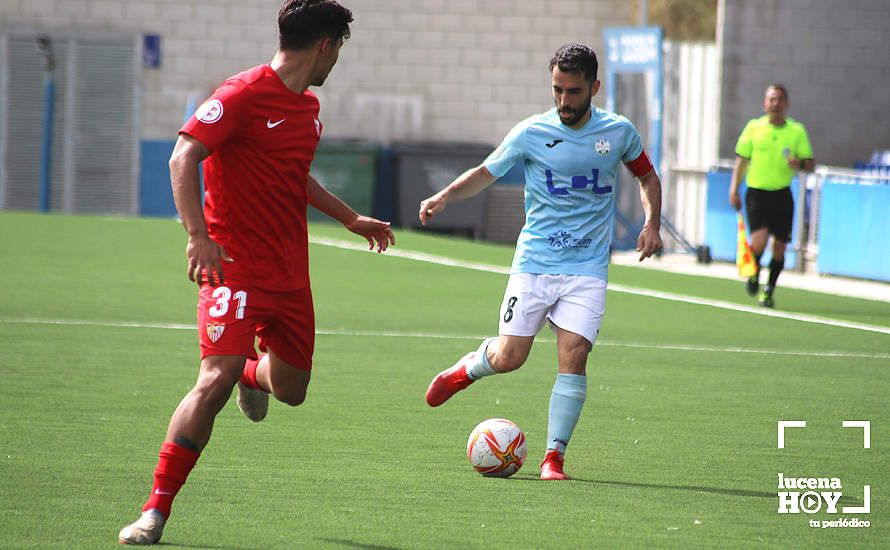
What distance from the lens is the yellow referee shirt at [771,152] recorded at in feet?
54.4

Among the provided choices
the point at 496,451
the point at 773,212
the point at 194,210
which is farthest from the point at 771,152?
the point at 194,210

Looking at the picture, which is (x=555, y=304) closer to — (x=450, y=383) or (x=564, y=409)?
(x=564, y=409)

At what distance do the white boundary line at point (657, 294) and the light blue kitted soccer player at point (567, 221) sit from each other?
7420 mm

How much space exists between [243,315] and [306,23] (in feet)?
3.90

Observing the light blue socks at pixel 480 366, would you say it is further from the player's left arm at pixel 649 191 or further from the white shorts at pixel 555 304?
the player's left arm at pixel 649 191

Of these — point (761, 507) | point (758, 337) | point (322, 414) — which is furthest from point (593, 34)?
point (761, 507)

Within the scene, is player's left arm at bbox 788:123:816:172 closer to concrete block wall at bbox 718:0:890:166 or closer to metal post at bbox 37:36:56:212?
concrete block wall at bbox 718:0:890:166

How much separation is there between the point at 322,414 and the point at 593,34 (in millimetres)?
22913

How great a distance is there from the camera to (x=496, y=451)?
23.9 feet

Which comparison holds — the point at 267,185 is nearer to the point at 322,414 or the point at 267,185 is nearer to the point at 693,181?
the point at 322,414

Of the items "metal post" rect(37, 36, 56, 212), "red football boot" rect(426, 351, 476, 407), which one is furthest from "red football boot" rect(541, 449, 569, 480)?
"metal post" rect(37, 36, 56, 212)

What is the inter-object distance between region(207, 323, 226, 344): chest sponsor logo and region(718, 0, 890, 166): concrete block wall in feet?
67.5

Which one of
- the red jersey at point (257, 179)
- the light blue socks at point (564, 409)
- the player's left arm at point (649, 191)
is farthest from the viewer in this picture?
the player's left arm at point (649, 191)

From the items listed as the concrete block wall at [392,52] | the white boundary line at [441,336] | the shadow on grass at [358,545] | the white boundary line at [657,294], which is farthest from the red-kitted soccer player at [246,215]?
the concrete block wall at [392,52]
